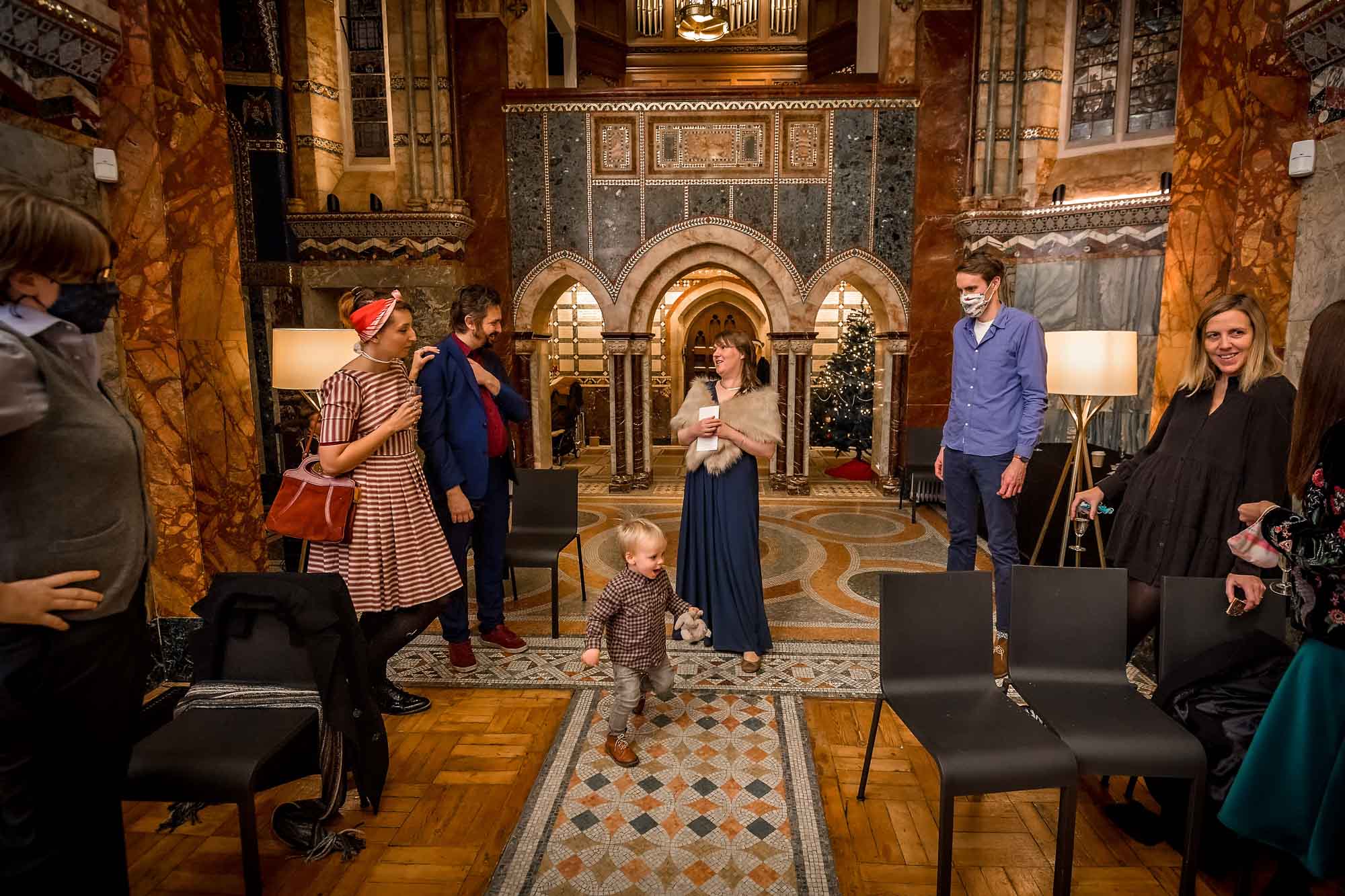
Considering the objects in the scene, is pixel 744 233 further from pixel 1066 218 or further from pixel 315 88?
pixel 315 88

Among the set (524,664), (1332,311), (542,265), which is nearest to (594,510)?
(542,265)

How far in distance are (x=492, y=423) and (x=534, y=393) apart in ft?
16.9

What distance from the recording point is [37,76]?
9.89 feet

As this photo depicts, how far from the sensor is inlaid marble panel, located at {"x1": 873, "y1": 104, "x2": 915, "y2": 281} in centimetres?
808

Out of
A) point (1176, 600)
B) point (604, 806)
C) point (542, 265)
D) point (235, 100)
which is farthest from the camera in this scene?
point (542, 265)

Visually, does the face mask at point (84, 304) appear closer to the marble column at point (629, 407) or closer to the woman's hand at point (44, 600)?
the woman's hand at point (44, 600)

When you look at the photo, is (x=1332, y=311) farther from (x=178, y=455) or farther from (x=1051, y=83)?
(x=1051, y=83)

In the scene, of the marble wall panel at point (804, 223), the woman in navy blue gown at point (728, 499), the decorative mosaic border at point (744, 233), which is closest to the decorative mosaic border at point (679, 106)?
the marble wall panel at point (804, 223)

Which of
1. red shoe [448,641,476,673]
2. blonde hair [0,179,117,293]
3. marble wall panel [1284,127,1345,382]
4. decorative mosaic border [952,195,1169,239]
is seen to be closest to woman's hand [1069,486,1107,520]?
marble wall panel [1284,127,1345,382]

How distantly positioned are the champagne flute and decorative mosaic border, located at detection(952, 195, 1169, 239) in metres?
5.43

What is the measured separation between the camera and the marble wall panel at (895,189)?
808 centimetres

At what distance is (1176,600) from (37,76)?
487cm

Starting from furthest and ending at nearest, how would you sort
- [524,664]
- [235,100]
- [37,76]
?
[235,100]
[524,664]
[37,76]

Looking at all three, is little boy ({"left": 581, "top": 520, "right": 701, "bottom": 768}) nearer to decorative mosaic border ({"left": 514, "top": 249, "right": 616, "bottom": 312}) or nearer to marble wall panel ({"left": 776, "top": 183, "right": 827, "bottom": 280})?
decorative mosaic border ({"left": 514, "top": 249, "right": 616, "bottom": 312})
